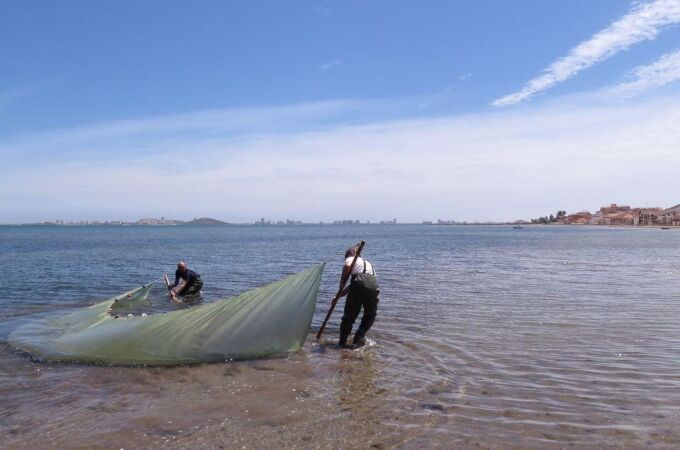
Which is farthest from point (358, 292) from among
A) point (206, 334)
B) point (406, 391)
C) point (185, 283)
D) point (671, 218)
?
point (671, 218)

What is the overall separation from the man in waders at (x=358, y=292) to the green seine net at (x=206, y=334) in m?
0.65

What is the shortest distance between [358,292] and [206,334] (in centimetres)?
279

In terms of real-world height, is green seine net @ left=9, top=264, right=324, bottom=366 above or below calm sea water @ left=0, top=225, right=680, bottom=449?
above

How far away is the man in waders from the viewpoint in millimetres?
9133

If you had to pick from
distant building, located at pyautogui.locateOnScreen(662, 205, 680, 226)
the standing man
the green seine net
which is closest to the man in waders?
the green seine net

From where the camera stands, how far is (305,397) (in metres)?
6.55

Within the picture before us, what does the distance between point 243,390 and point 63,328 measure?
19.4 ft

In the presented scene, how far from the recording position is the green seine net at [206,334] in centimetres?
823

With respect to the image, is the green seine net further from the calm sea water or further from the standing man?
the standing man

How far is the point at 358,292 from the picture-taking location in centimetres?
916

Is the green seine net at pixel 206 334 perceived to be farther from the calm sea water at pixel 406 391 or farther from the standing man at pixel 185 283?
the standing man at pixel 185 283

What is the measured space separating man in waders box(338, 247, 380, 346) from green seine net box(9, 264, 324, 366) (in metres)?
0.65

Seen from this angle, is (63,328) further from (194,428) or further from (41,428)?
(194,428)

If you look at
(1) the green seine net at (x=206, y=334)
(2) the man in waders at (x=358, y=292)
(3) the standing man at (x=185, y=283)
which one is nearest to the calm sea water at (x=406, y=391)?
(1) the green seine net at (x=206, y=334)
